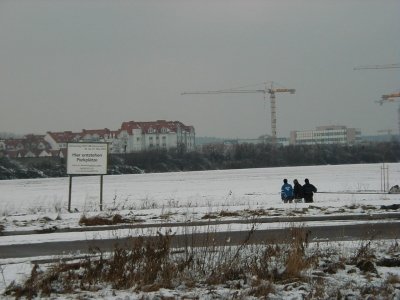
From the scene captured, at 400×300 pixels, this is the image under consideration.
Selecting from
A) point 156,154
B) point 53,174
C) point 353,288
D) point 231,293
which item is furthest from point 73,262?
point 156,154

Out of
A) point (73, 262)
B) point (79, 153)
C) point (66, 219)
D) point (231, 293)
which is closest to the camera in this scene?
point (231, 293)

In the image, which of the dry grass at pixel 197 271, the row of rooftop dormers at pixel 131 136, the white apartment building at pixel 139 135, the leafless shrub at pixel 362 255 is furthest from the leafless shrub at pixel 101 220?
the white apartment building at pixel 139 135

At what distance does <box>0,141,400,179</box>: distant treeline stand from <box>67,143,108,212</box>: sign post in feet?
246

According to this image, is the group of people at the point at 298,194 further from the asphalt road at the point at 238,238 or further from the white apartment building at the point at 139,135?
the white apartment building at the point at 139,135

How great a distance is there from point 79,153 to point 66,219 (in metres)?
5.14

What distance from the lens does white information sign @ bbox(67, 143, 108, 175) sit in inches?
859

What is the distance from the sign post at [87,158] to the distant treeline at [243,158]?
7503 centimetres

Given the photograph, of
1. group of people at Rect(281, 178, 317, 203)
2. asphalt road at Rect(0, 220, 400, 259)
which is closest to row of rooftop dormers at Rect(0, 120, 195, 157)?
group of people at Rect(281, 178, 317, 203)

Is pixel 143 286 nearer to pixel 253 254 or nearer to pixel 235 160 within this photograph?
pixel 253 254

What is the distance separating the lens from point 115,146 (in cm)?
15638

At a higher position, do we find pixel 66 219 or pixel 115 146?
pixel 115 146

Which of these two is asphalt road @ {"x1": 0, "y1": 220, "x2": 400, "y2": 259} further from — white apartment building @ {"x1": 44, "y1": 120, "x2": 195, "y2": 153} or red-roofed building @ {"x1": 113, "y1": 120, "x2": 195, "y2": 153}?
red-roofed building @ {"x1": 113, "y1": 120, "x2": 195, "y2": 153}

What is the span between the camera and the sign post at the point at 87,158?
2181cm

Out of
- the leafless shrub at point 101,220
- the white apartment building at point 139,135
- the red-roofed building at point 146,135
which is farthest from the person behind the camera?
the red-roofed building at point 146,135
